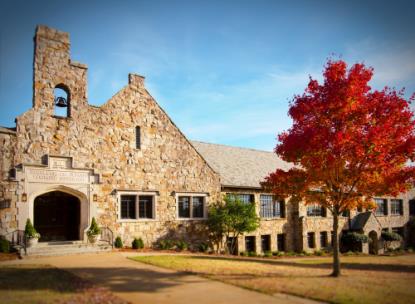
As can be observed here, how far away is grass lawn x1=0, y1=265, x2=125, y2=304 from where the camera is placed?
346 inches

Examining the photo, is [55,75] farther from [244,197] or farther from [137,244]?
[244,197]

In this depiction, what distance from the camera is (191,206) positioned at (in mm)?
24438

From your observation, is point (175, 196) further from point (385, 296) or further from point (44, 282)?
point (385, 296)

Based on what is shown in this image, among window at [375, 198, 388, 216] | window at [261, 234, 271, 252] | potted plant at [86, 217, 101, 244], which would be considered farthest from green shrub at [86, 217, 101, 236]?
window at [375, 198, 388, 216]

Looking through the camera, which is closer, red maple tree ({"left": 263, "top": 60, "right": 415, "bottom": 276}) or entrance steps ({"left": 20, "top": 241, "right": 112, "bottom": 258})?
red maple tree ({"left": 263, "top": 60, "right": 415, "bottom": 276})

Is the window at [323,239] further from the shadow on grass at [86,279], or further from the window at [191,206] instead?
the shadow on grass at [86,279]

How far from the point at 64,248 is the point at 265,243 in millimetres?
16625

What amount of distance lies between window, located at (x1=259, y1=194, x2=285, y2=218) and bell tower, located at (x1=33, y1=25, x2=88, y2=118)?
16113mm

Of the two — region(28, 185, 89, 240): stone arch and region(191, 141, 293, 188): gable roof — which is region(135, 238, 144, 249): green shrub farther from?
region(191, 141, 293, 188): gable roof

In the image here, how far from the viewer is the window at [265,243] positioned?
1141 inches

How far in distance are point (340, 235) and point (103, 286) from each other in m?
28.3

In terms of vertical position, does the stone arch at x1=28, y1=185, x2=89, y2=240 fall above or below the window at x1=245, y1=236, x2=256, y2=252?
above

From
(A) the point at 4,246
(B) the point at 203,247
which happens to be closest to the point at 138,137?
(B) the point at 203,247

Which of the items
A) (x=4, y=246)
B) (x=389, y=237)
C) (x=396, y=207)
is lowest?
(x=389, y=237)
